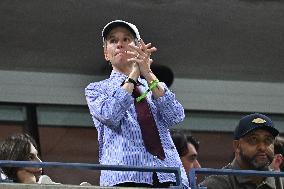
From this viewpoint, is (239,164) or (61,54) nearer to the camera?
(239,164)

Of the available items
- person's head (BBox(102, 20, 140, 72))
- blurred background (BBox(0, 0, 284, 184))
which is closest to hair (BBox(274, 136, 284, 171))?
person's head (BBox(102, 20, 140, 72))

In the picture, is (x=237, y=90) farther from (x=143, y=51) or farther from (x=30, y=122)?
(x=143, y=51)

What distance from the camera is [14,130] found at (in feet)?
44.1

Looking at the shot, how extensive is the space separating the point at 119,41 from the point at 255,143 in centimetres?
132

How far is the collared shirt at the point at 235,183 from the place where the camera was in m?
7.48

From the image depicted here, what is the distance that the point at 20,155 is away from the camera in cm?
736

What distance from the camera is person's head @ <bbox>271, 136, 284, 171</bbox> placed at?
838 cm

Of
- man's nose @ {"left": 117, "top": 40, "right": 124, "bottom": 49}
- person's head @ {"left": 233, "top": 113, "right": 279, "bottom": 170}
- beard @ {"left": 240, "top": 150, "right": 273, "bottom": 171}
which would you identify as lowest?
beard @ {"left": 240, "top": 150, "right": 273, "bottom": 171}

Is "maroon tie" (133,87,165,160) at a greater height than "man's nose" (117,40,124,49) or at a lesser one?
lesser

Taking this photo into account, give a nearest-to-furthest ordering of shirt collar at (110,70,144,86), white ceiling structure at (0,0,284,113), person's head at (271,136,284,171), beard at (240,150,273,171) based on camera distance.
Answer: shirt collar at (110,70,144,86), beard at (240,150,273,171), person's head at (271,136,284,171), white ceiling structure at (0,0,284,113)

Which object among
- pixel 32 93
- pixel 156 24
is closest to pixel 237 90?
pixel 156 24

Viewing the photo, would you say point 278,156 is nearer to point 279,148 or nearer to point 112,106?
point 279,148

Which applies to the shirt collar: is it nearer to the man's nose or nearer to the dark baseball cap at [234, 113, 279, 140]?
the man's nose

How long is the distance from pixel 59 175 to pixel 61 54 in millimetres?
2154
